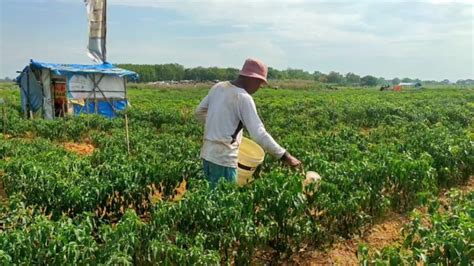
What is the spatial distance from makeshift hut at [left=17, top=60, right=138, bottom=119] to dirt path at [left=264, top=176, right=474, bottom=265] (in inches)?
556

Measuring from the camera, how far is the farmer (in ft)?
14.6

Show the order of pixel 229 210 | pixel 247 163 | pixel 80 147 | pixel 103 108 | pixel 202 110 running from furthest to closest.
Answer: pixel 103 108, pixel 80 147, pixel 247 163, pixel 202 110, pixel 229 210

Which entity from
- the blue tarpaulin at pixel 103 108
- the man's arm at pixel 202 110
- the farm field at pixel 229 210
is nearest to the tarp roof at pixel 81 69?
the blue tarpaulin at pixel 103 108

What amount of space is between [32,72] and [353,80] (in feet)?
353

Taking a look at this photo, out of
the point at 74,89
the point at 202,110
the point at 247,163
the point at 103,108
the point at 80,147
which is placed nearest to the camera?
the point at 202,110

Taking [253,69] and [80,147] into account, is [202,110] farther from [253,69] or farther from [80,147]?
[80,147]

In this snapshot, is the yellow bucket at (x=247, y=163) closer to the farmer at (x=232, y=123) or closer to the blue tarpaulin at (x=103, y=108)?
the farmer at (x=232, y=123)

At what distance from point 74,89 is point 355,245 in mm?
15182

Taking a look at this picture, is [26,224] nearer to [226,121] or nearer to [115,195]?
[115,195]

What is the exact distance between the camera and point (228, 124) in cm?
467

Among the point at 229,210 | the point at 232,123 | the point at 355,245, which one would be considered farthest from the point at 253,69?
the point at 355,245

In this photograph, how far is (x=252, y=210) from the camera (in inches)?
161

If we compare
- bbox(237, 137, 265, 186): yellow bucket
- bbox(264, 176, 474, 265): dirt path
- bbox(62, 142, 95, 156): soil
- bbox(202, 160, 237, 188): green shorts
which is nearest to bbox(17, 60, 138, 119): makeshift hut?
bbox(62, 142, 95, 156): soil

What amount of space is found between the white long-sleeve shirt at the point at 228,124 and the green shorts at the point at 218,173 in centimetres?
6
